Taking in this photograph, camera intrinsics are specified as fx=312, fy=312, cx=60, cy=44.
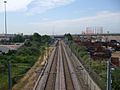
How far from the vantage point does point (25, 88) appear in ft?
86.3

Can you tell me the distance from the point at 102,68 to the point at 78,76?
4.19 meters

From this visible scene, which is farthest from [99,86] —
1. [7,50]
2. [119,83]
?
[7,50]

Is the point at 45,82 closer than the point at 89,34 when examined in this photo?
Yes

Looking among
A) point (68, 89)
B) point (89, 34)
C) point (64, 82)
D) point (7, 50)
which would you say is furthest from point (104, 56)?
point (89, 34)

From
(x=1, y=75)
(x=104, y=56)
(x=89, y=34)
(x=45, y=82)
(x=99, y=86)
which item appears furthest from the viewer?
(x=89, y=34)

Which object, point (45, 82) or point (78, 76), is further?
point (78, 76)

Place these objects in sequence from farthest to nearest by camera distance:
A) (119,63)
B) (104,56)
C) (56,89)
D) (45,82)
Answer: (104,56) < (119,63) < (45,82) < (56,89)

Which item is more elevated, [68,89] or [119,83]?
[119,83]

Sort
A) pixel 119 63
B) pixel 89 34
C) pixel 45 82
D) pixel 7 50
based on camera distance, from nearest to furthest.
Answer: pixel 45 82, pixel 119 63, pixel 7 50, pixel 89 34

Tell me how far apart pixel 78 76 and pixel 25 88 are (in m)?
8.62

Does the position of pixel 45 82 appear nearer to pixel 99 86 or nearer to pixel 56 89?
pixel 56 89

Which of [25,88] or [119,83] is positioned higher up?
[119,83]

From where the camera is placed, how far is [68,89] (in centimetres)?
2638

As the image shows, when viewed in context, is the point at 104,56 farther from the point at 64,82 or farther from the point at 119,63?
the point at 64,82
